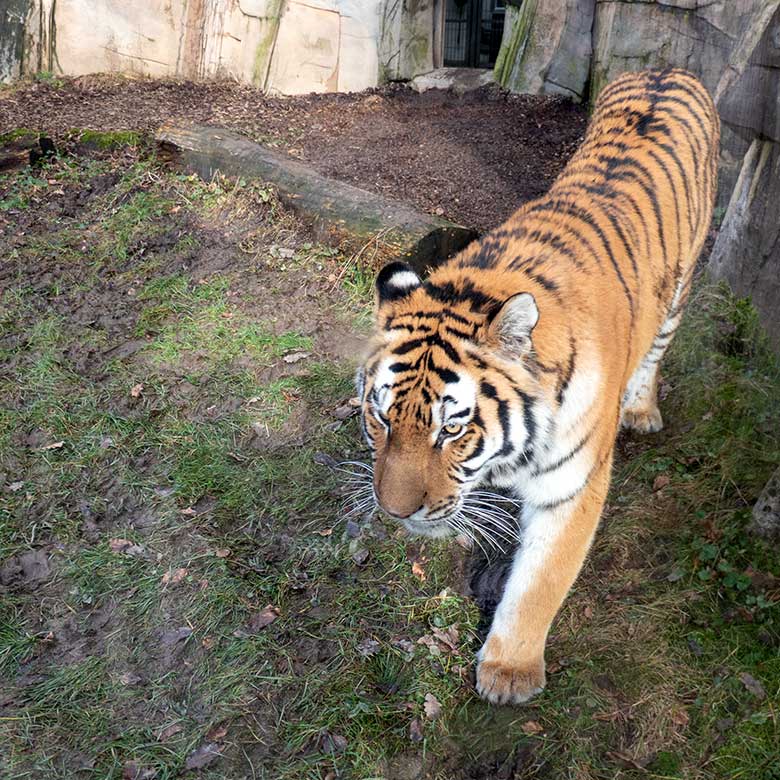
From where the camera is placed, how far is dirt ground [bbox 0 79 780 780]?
115 inches

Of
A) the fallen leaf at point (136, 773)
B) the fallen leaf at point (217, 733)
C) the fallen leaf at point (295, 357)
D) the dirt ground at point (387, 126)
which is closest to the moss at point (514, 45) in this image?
the dirt ground at point (387, 126)

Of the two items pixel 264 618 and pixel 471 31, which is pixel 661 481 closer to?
pixel 264 618

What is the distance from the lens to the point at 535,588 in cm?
292

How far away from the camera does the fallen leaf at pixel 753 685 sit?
9.53 feet

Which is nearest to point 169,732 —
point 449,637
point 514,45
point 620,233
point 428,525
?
point 449,637

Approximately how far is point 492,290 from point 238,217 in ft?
12.3

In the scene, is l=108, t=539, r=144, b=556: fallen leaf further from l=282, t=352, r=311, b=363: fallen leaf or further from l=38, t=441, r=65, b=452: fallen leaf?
l=282, t=352, r=311, b=363: fallen leaf

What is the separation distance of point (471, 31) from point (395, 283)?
995 cm

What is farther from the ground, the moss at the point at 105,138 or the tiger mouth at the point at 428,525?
the tiger mouth at the point at 428,525

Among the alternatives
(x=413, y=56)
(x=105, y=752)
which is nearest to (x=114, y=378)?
(x=105, y=752)

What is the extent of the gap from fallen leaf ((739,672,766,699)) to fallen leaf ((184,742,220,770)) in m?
1.97

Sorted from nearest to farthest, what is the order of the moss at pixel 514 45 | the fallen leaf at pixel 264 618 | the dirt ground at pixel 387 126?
the fallen leaf at pixel 264 618 → the dirt ground at pixel 387 126 → the moss at pixel 514 45

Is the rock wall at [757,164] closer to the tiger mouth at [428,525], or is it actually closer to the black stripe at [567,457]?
the black stripe at [567,457]

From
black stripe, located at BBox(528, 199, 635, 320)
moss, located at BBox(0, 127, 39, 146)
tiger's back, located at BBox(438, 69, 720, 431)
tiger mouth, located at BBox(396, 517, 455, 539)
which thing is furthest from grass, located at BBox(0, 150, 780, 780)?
moss, located at BBox(0, 127, 39, 146)
